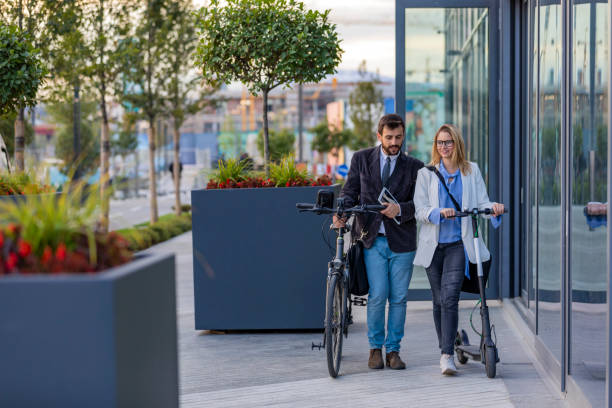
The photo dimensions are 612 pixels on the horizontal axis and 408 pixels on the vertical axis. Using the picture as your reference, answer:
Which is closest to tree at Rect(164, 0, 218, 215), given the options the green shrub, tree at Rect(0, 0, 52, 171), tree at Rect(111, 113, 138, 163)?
the green shrub

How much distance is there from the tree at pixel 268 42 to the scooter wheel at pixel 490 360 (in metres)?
3.19

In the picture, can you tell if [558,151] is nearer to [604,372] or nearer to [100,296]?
[604,372]

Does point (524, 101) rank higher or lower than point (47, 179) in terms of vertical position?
higher

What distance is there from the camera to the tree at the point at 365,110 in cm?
5506

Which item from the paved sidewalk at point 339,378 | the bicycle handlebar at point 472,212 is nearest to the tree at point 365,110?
the paved sidewalk at point 339,378

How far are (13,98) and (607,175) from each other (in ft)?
21.3

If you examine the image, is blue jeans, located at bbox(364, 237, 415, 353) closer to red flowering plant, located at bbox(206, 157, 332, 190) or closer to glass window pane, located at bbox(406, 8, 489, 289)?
red flowering plant, located at bbox(206, 157, 332, 190)

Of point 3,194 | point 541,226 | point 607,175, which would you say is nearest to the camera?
point 607,175

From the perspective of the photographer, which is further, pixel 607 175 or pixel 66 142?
pixel 66 142

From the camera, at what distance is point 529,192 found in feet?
25.4

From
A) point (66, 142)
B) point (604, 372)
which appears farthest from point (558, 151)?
→ point (66, 142)

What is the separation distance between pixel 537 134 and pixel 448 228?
157cm

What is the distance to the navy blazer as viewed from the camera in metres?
6.29

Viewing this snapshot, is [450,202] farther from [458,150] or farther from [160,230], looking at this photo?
[160,230]
